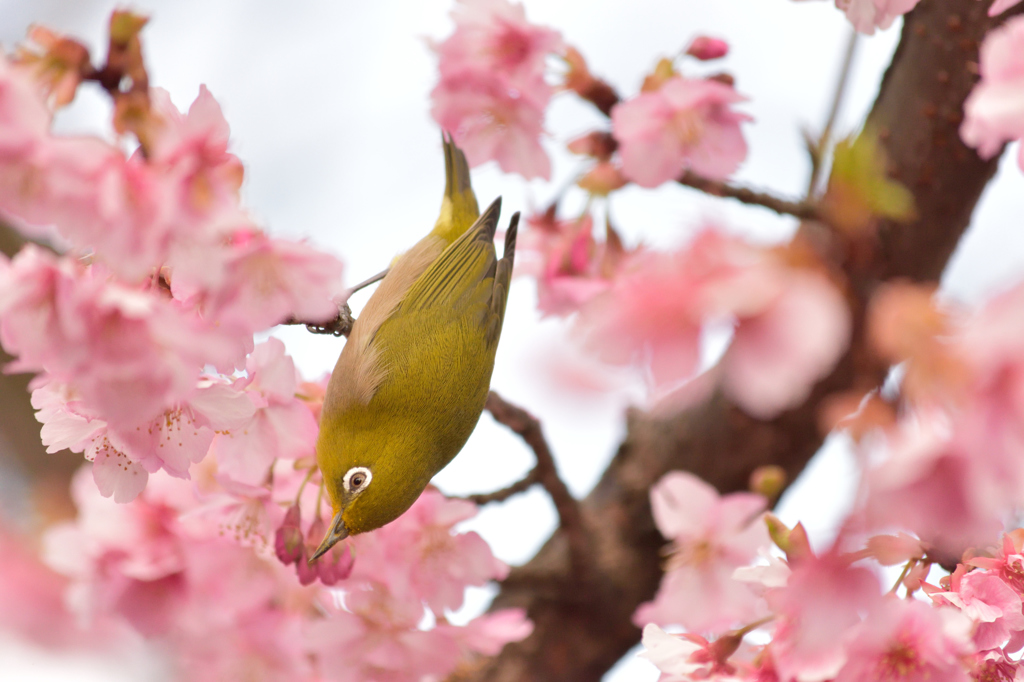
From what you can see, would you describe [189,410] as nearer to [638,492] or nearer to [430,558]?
[430,558]

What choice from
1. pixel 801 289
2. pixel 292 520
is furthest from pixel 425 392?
pixel 801 289

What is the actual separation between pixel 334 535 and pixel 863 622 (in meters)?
1.02

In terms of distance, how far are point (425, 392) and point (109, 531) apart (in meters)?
0.81

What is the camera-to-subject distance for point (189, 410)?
1229 mm

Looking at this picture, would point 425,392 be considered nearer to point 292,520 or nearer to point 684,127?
point 292,520

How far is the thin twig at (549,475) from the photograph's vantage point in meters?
1.73

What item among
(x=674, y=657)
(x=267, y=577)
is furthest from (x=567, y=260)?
(x=267, y=577)

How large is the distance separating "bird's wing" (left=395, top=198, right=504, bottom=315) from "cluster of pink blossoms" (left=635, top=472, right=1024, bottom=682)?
83cm

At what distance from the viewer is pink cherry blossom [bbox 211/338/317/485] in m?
1.38

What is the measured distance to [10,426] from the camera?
13.1 feet

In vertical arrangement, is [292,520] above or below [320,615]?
above

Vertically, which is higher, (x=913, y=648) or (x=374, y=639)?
(x=913, y=648)

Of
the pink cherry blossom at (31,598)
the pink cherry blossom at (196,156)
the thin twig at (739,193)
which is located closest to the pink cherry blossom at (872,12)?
the thin twig at (739,193)

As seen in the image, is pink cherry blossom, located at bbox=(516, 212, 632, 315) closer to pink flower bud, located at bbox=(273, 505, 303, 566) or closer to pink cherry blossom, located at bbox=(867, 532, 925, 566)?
pink flower bud, located at bbox=(273, 505, 303, 566)
